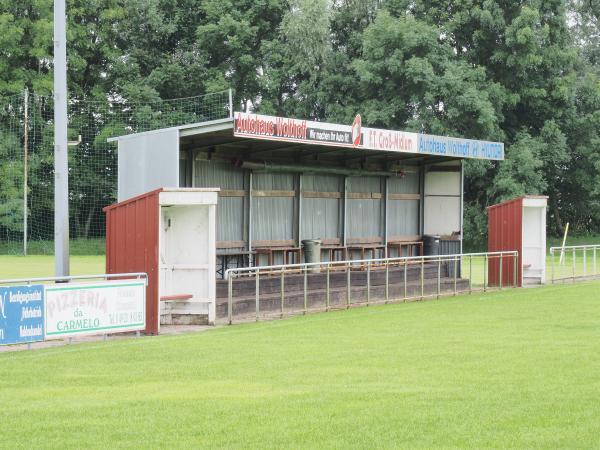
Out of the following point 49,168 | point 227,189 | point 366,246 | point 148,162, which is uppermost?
point 49,168

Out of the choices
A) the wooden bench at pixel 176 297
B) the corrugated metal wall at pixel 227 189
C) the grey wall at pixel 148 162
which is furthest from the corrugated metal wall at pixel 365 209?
the wooden bench at pixel 176 297

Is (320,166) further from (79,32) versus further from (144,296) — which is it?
(79,32)

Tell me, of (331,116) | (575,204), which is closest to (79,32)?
(331,116)

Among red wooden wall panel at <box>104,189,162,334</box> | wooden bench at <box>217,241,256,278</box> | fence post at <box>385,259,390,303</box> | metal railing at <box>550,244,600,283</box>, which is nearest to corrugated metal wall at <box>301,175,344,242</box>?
wooden bench at <box>217,241,256,278</box>

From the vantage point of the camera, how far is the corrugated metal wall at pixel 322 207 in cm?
2422

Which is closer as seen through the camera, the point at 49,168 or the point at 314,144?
the point at 314,144

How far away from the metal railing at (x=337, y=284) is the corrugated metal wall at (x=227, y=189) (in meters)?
1.73

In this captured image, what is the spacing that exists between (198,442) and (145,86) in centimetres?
4409

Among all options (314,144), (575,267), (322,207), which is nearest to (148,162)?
(314,144)

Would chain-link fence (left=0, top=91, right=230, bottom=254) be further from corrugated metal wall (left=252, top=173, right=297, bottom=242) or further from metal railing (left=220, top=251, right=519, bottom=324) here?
metal railing (left=220, top=251, right=519, bottom=324)

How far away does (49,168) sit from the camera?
4916 cm

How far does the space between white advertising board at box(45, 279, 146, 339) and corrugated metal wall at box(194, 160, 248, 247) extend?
5.97 m

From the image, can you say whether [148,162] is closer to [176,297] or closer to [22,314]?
[176,297]

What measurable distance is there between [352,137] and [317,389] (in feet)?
41.5
